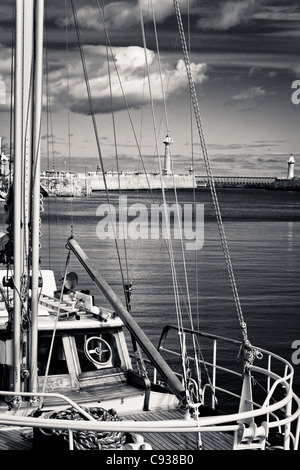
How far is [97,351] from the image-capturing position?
14266mm

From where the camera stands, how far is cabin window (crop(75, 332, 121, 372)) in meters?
14.2

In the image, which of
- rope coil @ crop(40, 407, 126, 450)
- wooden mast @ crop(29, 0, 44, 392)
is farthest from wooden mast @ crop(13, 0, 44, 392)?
rope coil @ crop(40, 407, 126, 450)

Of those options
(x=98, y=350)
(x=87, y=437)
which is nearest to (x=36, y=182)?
(x=98, y=350)

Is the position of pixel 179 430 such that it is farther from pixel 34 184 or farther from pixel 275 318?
pixel 275 318

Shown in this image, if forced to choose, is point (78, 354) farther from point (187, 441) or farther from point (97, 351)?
point (187, 441)

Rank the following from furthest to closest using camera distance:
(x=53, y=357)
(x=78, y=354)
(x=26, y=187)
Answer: (x=78, y=354) → (x=53, y=357) → (x=26, y=187)

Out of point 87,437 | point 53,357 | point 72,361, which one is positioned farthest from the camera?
point 53,357

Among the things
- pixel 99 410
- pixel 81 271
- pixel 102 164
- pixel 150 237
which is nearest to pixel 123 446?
pixel 99 410

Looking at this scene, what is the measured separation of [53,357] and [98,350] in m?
0.99

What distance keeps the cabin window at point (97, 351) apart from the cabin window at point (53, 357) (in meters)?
0.49

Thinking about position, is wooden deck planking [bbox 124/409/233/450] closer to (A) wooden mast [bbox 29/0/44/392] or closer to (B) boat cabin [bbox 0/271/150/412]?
(B) boat cabin [bbox 0/271/150/412]

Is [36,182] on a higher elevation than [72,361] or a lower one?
higher

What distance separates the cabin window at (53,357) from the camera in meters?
13.6

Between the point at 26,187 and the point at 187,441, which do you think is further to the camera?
the point at 26,187
